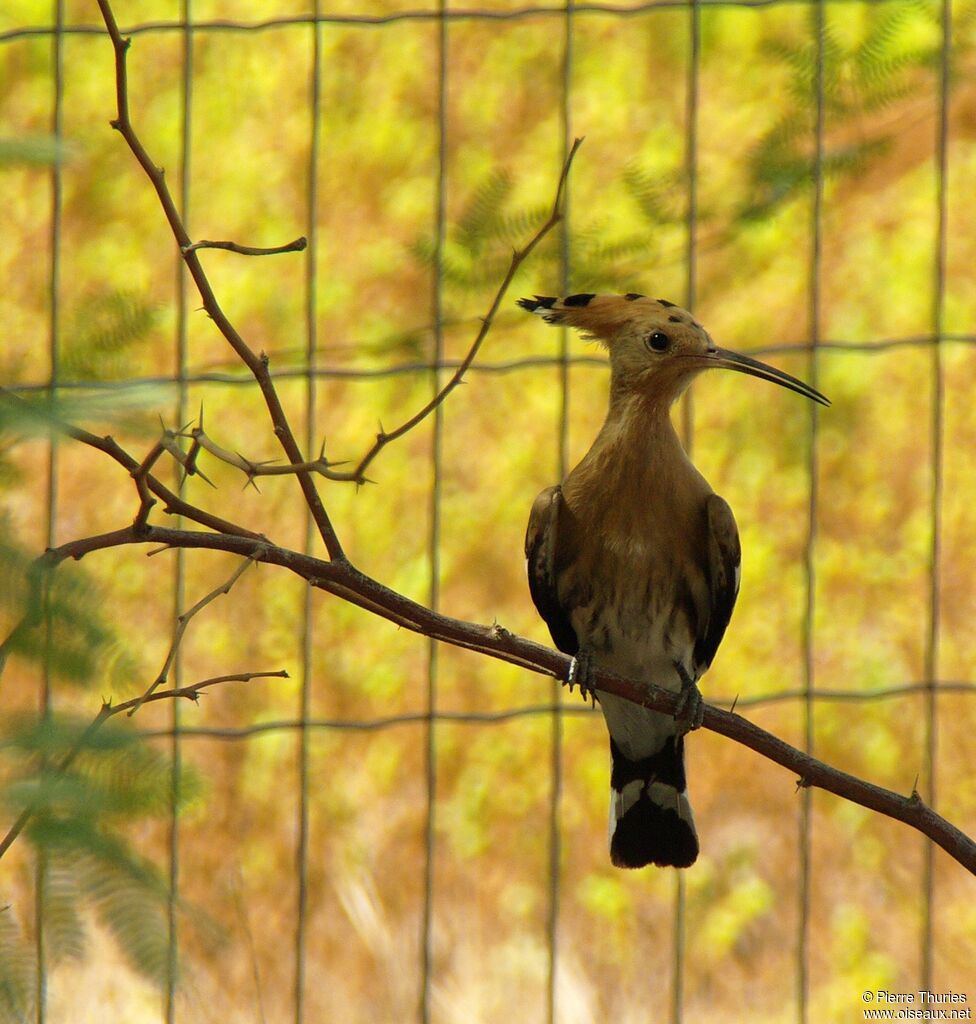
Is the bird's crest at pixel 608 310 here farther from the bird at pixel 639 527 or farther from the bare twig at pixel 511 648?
the bare twig at pixel 511 648

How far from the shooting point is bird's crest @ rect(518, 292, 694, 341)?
2.75 m

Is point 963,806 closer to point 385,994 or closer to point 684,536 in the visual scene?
point 385,994

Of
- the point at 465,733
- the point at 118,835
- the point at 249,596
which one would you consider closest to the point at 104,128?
the point at 249,596

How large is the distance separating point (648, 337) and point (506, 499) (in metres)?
2.48

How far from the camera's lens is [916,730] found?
5242 mm

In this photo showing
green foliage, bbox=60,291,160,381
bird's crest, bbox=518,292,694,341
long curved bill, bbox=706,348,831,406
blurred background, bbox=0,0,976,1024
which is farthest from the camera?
blurred background, bbox=0,0,976,1024

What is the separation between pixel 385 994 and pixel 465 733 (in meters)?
0.87

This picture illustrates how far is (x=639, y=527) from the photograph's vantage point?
9.18ft

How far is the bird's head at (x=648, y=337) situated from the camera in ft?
9.04

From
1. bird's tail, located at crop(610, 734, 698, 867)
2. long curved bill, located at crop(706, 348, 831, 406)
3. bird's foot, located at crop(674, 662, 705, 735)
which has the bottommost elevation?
bird's tail, located at crop(610, 734, 698, 867)

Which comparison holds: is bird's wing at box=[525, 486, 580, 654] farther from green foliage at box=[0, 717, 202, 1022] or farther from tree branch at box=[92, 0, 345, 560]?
green foliage at box=[0, 717, 202, 1022]

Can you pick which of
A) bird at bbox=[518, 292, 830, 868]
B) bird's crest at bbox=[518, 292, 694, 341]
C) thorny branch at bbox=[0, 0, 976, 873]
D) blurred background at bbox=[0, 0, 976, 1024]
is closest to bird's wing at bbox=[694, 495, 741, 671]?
bird at bbox=[518, 292, 830, 868]

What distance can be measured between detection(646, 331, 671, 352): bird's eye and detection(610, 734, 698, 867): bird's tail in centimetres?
74

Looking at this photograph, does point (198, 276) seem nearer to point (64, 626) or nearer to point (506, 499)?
point (64, 626)
